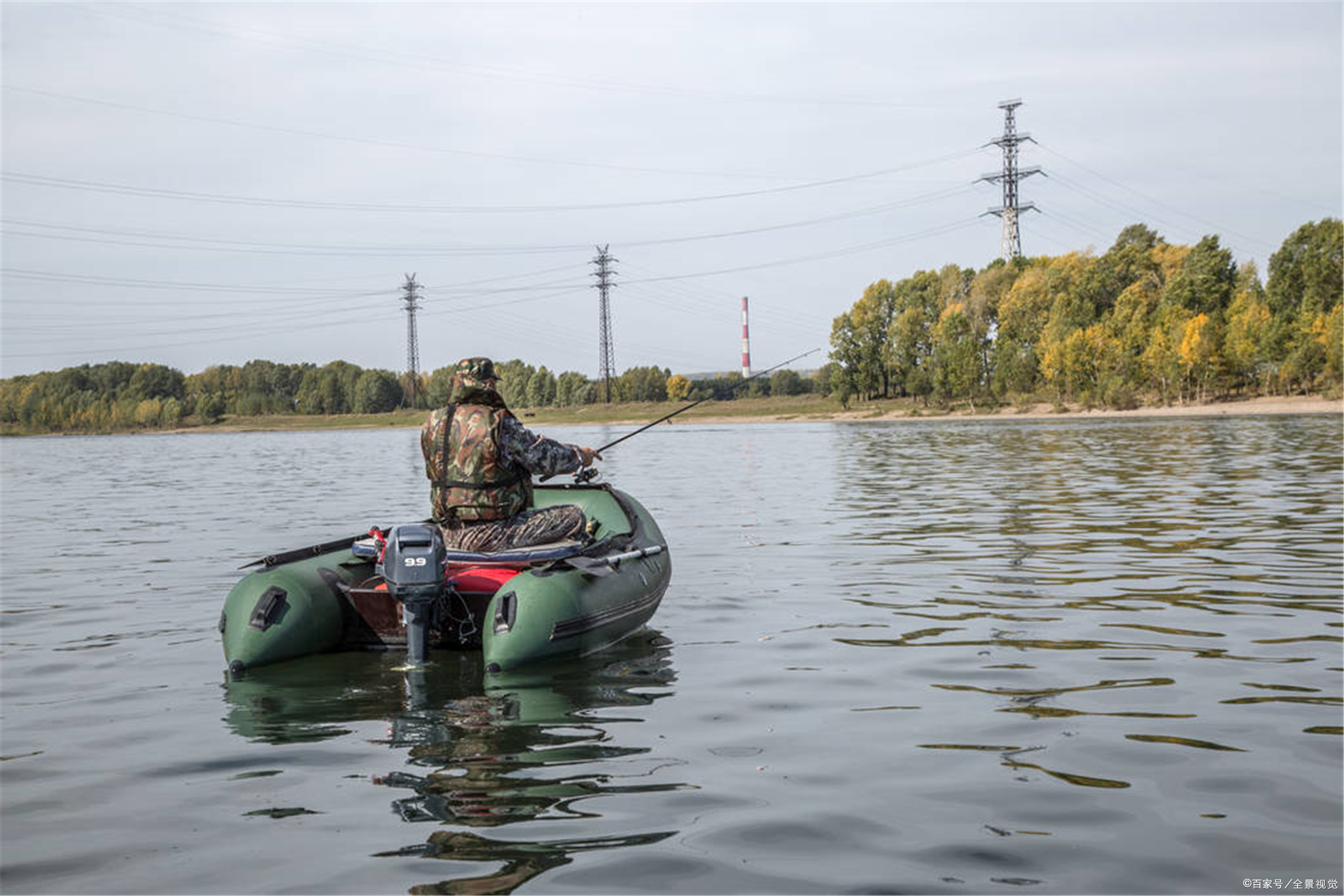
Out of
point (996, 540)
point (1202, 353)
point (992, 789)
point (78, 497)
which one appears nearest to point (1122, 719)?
point (992, 789)

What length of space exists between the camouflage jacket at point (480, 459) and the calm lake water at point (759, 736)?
1.19m

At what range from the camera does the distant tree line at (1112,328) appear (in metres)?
69.8

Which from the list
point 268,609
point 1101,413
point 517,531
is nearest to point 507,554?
point 517,531

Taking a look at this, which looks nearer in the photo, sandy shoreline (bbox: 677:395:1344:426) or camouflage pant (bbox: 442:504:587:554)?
camouflage pant (bbox: 442:504:587:554)

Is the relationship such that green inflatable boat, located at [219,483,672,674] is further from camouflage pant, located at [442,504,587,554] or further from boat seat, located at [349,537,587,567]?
camouflage pant, located at [442,504,587,554]

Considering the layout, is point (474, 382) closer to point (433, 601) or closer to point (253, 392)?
point (433, 601)

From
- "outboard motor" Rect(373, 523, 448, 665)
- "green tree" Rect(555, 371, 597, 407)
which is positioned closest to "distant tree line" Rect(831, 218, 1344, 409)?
"green tree" Rect(555, 371, 597, 407)

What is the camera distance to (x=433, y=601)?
Answer: 819 cm

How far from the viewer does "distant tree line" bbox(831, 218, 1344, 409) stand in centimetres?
6981

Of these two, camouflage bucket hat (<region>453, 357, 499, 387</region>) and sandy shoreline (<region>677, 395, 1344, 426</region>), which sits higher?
camouflage bucket hat (<region>453, 357, 499, 387</region>)

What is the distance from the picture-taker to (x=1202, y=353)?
70.6 m

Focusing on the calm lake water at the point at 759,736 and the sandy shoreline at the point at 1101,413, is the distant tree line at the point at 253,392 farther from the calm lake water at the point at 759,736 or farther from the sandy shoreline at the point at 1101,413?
the calm lake water at the point at 759,736

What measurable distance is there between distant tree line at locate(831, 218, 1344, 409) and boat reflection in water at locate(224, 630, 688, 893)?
6684 centimetres

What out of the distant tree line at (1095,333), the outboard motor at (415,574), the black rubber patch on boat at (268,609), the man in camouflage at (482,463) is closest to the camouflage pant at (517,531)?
the man in camouflage at (482,463)
